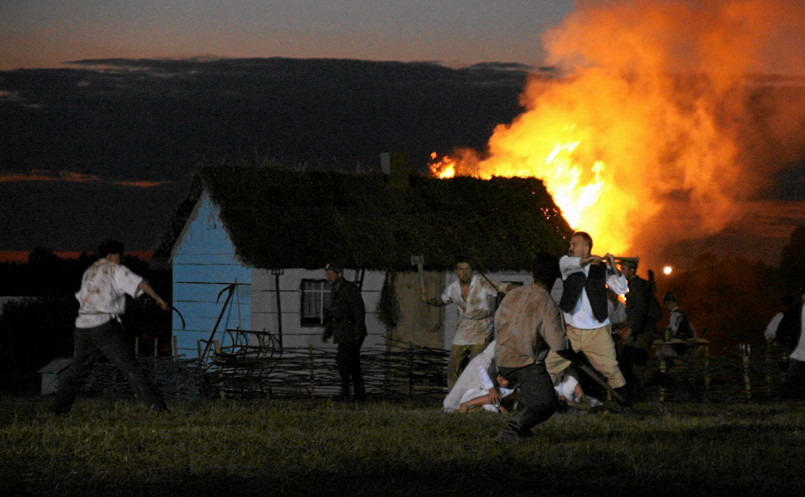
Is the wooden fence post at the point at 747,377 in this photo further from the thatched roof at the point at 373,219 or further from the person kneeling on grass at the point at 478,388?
the person kneeling on grass at the point at 478,388

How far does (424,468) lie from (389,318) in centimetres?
1307

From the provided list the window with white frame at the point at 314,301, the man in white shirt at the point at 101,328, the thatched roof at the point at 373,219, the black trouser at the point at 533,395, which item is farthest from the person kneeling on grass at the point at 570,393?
the window with white frame at the point at 314,301

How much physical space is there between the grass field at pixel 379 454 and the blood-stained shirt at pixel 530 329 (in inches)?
31.3

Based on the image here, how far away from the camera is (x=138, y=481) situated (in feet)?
27.0

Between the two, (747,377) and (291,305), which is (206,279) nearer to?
(291,305)

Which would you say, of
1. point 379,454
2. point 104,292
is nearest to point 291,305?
point 104,292

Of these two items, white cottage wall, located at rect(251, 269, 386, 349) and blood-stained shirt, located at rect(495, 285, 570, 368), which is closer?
blood-stained shirt, located at rect(495, 285, 570, 368)

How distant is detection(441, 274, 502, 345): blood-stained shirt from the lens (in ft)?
48.9

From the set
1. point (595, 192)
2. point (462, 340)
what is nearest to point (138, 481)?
point (462, 340)

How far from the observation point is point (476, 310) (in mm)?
14961

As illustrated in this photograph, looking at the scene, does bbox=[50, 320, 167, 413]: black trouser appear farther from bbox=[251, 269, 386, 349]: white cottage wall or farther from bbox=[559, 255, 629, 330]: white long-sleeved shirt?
bbox=[251, 269, 386, 349]: white cottage wall

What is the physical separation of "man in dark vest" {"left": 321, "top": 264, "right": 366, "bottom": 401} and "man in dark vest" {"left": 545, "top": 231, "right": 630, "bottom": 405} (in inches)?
159

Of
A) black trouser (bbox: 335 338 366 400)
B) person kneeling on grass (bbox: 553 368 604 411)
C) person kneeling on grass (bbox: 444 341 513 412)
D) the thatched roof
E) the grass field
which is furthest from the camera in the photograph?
the thatched roof

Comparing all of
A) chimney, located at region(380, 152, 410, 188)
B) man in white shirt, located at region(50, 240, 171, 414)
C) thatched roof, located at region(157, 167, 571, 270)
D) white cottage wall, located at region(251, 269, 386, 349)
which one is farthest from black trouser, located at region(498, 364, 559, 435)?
chimney, located at region(380, 152, 410, 188)
